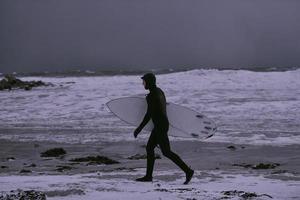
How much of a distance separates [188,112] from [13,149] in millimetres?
5595

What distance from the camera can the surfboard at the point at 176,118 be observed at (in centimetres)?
944

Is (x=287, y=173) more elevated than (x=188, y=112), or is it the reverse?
(x=188, y=112)

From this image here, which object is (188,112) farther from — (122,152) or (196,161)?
(122,152)

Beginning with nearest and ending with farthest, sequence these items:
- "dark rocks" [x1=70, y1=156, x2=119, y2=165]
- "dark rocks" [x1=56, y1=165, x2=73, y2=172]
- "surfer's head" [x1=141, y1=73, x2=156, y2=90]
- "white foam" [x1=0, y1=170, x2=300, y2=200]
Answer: "white foam" [x1=0, y1=170, x2=300, y2=200] → "surfer's head" [x1=141, y1=73, x2=156, y2=90] → "dark rocks" [x1=56, y1=165, x2=73, y2=172] → "dark rocks" [x1=70, y1=156, x2=119, y2=165]

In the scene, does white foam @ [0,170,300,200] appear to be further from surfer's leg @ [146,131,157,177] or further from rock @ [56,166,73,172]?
rock @ [56,166,73,172]

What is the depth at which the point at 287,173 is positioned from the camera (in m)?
9.20

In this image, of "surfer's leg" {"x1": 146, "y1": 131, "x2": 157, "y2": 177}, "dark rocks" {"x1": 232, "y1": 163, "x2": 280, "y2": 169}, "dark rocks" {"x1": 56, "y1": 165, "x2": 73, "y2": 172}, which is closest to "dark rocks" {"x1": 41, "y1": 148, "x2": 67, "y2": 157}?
"dark rocks" {"x1": 56, "y1": 165, "x2": 73, "y2": 172}

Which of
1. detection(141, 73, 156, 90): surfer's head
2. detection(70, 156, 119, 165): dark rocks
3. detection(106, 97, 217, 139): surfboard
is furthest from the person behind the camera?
detection(70, 156, 119, 165): dark rocks

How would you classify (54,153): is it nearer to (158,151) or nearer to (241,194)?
(158,151)

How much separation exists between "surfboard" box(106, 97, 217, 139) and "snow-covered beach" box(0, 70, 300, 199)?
2.17 feet

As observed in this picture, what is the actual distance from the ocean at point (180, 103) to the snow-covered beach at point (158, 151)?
1.4 inches

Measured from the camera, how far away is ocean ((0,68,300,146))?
1569 cm

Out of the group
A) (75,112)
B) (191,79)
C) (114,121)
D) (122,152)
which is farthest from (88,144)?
(191,79)

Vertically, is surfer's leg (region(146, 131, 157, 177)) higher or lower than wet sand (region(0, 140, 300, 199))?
higher
